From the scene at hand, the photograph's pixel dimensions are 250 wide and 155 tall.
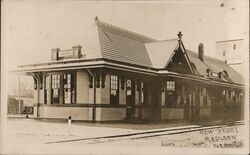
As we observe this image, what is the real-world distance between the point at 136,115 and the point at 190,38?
0.44 meters

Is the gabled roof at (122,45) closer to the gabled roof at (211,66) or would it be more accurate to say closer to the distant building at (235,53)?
the gabled roof at (211,66)

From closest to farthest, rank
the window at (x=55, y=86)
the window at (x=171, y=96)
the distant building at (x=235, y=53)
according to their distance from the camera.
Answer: the distant building at (x=235, y=53) → the window at (x=171, y=96) → the window at (x=55, y=86)

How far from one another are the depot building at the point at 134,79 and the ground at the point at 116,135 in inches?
1.8

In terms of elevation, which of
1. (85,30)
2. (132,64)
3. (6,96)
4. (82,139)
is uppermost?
(85,30)

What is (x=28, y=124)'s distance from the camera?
7.90ft

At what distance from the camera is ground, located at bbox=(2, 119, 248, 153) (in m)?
2.22

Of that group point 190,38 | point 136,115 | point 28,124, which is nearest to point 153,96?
point 136,115

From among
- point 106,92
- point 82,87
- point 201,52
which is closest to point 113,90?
point 106,92

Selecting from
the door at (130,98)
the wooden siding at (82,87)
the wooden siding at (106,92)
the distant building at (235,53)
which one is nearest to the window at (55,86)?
the wooden siding at (82,87)

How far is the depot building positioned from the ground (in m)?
0.05

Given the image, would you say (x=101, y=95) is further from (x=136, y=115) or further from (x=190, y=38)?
(x=190, y=38)

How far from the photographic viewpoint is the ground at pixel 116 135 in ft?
7.28

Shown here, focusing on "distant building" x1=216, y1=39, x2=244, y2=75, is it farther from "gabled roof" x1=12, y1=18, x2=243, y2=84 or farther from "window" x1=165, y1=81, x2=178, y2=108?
"window" x1=165, y1=81, x2=178, y2=108

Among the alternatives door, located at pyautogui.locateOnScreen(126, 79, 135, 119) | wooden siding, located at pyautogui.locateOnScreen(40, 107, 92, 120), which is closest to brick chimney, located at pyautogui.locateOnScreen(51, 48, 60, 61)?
wooden siding, located at pyautogui.locateOnScreen(40, 107, 92, 120)
